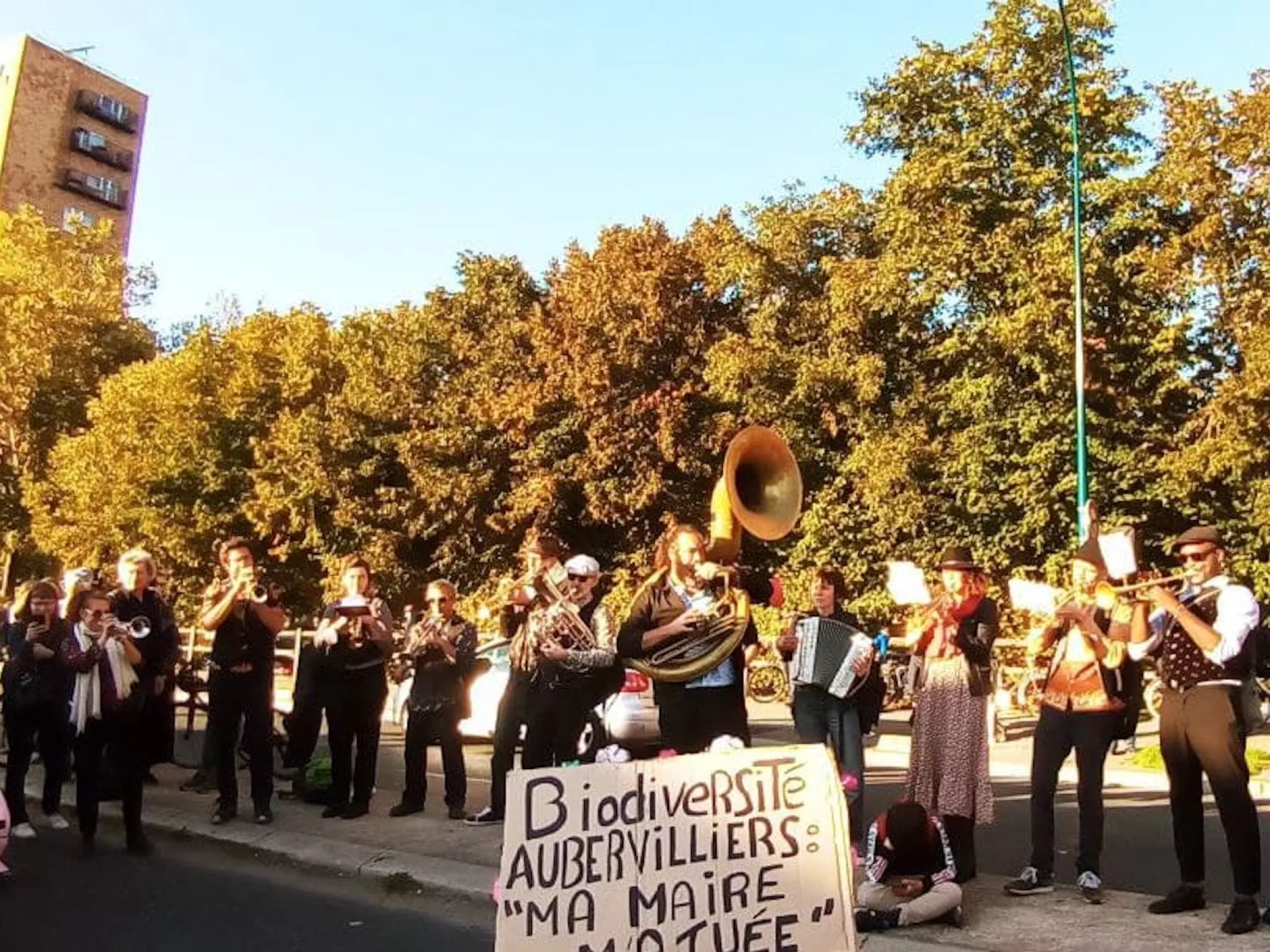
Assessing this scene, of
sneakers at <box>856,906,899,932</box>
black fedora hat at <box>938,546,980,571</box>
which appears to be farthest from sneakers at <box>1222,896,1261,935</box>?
black fedora hat at <box>938,546,980,571</box>

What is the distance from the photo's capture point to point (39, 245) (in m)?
44.0

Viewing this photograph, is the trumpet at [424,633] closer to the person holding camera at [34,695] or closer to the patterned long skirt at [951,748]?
the person holding camera at [34,695]

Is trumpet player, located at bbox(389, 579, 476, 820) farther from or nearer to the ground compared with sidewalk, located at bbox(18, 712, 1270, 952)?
farther from the ground

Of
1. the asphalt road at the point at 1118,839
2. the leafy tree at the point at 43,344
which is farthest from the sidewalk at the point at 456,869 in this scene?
the leafy tree at the point at 43,344

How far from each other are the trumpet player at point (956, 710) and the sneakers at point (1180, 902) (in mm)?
835

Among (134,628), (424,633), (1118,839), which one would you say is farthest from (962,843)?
(134,628)

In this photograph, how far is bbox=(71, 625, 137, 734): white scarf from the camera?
694 cm

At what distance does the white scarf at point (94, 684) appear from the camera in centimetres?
694

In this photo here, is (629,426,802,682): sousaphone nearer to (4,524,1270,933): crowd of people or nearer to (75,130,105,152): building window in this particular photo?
(4,524,1270,933): crowd of people

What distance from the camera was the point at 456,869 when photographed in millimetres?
6395

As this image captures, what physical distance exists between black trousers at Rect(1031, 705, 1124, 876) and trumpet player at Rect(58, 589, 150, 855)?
15.9 ft

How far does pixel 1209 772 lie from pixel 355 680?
487cm

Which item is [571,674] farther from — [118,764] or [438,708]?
[118,764]

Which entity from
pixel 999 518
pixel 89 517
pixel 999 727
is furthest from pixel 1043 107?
pixel 89 517
